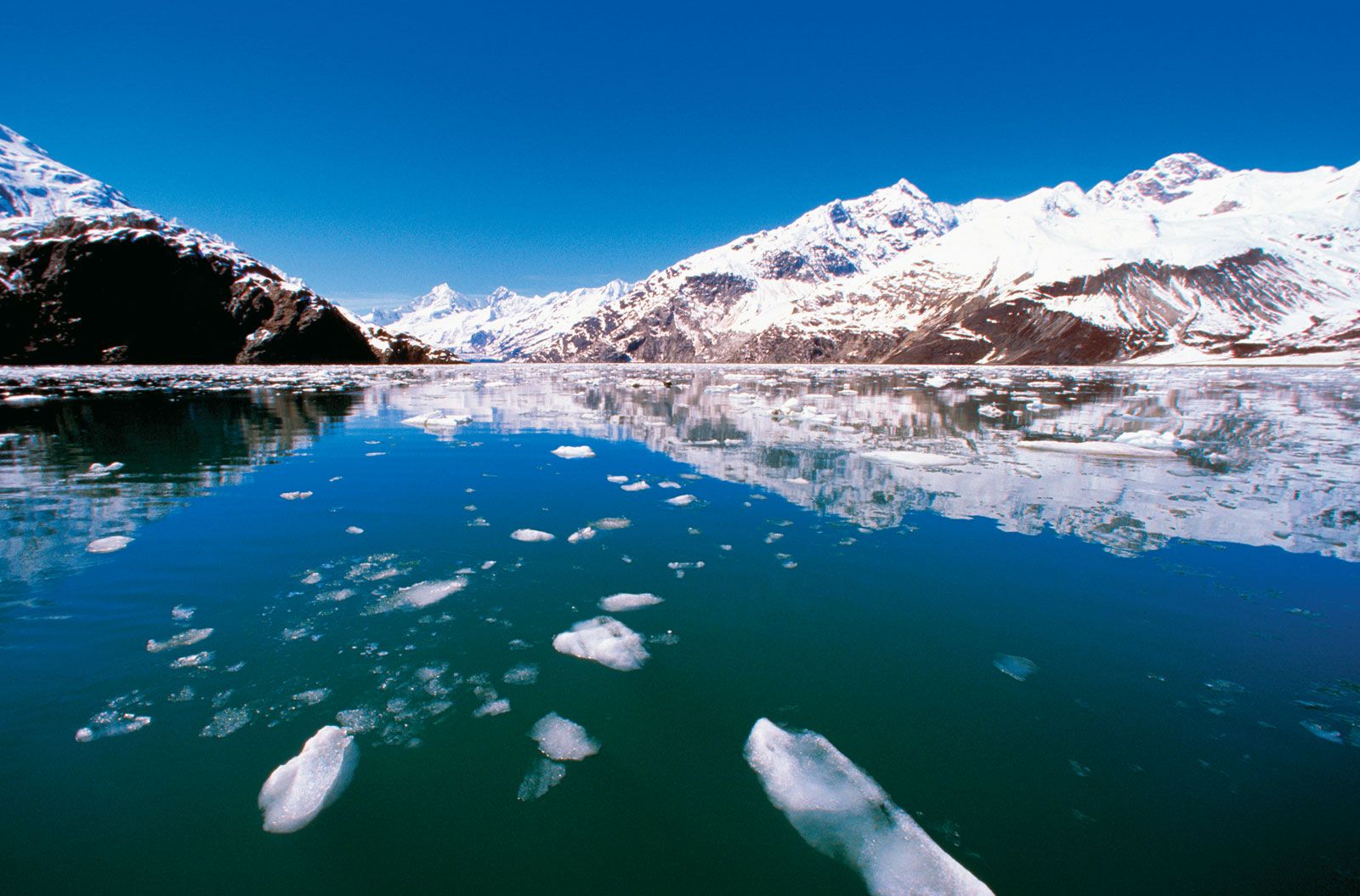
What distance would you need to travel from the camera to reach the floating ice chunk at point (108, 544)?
7.20 meters

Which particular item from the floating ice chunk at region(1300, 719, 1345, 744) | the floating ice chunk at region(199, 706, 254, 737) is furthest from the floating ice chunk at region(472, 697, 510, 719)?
the floating ice chunk at region(1300, 719, 1345, 744)

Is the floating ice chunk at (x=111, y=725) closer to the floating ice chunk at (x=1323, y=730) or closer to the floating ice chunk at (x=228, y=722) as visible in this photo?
the floating ice chunk at (x=1323, y=730)

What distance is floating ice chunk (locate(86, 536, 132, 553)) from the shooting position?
23.6 feet

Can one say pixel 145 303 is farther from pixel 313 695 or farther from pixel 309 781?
pixel 309 781

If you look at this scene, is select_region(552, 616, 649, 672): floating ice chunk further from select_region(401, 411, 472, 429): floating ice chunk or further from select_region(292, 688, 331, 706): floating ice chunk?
select_region(401, 411, 472, 429): floating ice chunk

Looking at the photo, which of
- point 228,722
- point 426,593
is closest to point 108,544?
point 426,593

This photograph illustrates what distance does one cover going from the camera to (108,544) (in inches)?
288

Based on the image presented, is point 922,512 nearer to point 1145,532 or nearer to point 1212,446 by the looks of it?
point 1145,532

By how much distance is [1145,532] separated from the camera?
8.23m

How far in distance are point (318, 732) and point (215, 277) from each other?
150522mm

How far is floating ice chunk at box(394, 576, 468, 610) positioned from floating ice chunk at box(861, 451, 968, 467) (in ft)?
32.7

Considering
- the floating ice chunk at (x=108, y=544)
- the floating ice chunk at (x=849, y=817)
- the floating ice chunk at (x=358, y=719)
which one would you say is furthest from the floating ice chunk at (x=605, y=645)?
the floating ice chunk at (x=108, y=544)

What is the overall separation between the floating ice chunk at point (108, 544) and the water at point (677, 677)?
0.43 ft

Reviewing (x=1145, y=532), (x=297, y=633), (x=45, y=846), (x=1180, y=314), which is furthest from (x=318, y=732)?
(x=1180, y=314)
